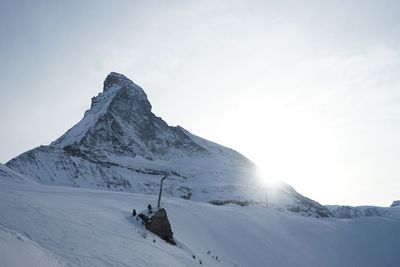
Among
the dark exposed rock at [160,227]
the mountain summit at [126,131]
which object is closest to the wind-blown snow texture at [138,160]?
the mountain summit at [126,131]

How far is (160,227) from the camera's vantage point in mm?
24812

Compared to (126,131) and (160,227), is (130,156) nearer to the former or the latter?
Result: (126,131)

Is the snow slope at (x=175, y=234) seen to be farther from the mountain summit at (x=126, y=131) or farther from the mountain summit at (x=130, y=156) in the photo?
the mountain summit at (x=126, y=131)

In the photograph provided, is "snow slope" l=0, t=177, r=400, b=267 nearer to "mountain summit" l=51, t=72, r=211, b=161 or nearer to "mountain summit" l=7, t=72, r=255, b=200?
"mountain summit" l=7, t=72, r=255, b=200

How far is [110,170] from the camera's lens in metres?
104

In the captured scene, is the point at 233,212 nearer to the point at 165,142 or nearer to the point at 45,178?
the point at 45,178

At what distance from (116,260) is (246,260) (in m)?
21.5

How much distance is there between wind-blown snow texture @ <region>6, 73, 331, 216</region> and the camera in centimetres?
9450

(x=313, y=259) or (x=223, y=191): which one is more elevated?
(x=223, y=191)

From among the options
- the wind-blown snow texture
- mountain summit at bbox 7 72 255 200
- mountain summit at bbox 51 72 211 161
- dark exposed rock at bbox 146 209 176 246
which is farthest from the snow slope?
mountain summit at bbox 51 72 211 161

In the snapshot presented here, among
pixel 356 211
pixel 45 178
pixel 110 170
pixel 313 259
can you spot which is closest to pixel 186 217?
pixel 313 259

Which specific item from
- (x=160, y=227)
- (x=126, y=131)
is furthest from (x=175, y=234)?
(x=126, y=131)

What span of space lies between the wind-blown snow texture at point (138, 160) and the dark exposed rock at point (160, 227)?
63.3 meters

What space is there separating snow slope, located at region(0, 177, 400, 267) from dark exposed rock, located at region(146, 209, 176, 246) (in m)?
0.77
